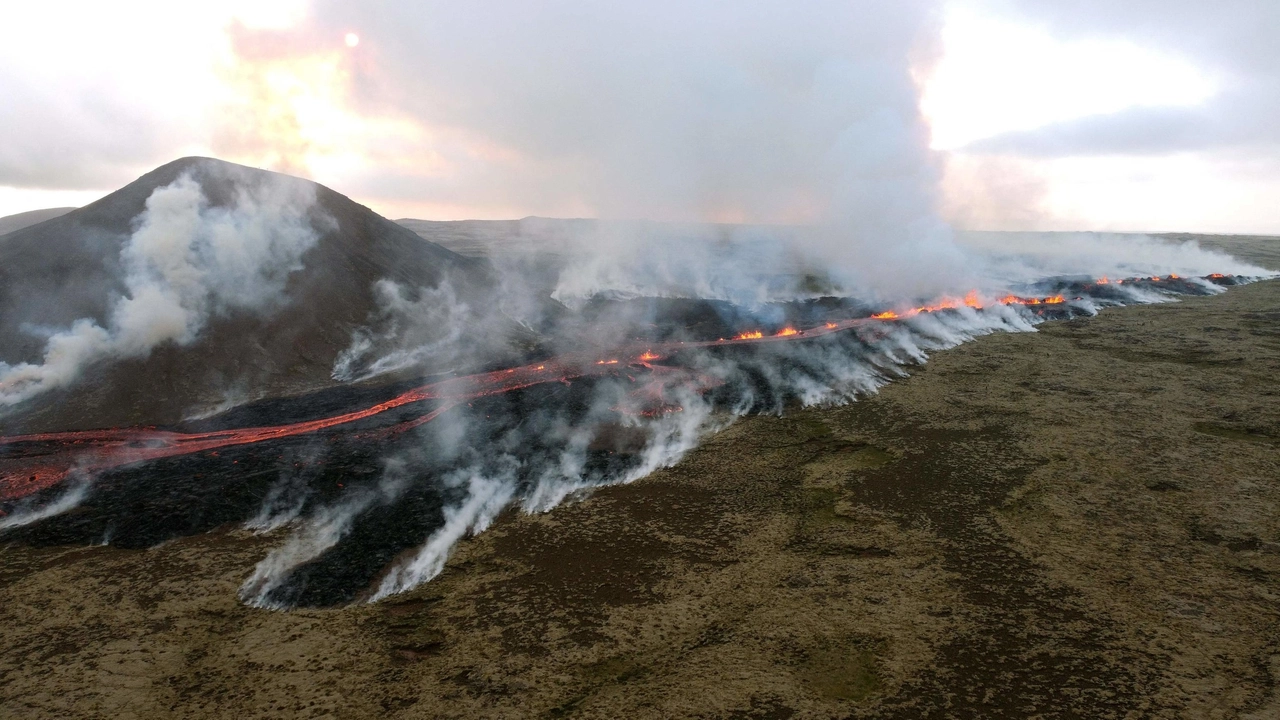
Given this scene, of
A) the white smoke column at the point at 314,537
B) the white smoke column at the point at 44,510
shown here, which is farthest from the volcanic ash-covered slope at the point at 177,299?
the white smoke column at the point at 314,537

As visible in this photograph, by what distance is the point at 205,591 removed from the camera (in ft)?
28.3

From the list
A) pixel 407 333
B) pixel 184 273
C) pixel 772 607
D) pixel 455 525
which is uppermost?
pixel 184 273

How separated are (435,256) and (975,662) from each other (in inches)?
1161

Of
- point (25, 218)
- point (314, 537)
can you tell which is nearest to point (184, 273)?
point (314, 537)

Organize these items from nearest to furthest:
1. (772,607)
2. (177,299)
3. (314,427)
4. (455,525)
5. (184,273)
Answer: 1. (772,607)
2. (455,525)
3. (314,427)
4. (177,299)
5. (184,273)

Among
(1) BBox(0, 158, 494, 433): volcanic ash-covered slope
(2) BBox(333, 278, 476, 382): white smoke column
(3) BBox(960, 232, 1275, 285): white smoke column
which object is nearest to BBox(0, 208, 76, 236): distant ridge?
(1) BBox(0, 158, 494, 433): volcanic ash-covered slope

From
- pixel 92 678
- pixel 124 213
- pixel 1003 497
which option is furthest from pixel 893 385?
pixel 124 213

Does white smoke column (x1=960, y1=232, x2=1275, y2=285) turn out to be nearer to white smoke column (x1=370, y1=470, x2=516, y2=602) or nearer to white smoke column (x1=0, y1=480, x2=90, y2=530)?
white smoke column (x1=370, y1=470, x2=516, y2=602)

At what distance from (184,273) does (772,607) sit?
20.5 meters

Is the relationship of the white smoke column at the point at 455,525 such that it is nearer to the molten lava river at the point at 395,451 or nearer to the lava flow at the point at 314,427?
the molten lava river at the point at 395,451

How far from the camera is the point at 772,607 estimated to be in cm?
802

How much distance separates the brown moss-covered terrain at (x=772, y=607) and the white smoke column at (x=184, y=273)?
9619mm

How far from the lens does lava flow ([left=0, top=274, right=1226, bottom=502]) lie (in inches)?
500

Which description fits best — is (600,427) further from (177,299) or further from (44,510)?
(177,299)
